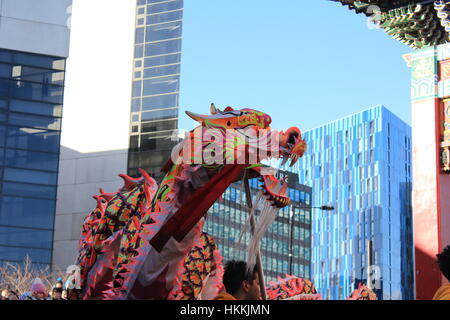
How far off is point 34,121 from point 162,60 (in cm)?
865

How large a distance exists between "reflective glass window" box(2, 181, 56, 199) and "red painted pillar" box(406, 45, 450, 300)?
23.5m

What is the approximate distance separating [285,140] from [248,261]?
1960 mm

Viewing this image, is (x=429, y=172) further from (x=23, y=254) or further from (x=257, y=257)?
(x=23, y=254)

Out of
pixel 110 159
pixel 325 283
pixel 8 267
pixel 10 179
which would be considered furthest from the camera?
pixel 325 283

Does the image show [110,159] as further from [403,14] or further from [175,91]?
[403,14]

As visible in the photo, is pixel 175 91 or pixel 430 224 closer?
pixel 430 224

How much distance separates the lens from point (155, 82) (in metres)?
41.5

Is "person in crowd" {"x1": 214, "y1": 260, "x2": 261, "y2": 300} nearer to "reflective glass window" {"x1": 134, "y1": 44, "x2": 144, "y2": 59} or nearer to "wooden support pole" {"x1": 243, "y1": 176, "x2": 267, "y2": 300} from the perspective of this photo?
"wooden support pole" {"x1": 243, "y1": 176, "x2": 267, "y2": 300}

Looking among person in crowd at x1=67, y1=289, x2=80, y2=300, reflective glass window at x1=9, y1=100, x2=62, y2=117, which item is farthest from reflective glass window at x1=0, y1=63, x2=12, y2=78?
person in crowd at x1=67, y1=289, x2=80, y2=300

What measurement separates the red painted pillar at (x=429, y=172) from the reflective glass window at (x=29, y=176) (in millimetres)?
23582

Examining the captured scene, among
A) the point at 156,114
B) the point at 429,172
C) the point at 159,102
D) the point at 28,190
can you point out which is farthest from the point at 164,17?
the point at 429,172

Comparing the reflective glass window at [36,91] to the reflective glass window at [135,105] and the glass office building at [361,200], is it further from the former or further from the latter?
the glass office building at [361,200]

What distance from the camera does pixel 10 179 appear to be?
1363 inches
